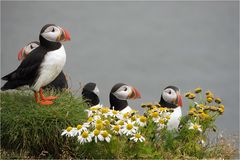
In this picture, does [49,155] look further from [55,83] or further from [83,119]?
[55,83]

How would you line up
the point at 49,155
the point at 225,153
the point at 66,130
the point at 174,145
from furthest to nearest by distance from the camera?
the point at 225,153, the point at 174,145, the point at 49,155, the point at 66,130

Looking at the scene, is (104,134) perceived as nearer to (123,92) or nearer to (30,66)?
(30,66)

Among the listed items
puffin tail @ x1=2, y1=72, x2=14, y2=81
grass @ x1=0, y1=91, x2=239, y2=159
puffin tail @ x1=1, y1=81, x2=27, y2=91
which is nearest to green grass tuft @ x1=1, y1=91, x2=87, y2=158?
grass @ x1=0, y1=91, x2=239, y2=159

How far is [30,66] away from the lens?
18.8 ft

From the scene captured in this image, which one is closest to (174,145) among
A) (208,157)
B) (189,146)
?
(189,146)

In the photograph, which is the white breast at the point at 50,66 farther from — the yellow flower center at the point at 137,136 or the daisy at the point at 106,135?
the yellow flower center at the point at 137,136

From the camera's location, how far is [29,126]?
18.4ft

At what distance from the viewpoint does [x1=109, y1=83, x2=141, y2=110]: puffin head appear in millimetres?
7117

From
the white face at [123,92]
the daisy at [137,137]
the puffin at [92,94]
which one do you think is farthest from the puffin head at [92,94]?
the daisy at [137,137]

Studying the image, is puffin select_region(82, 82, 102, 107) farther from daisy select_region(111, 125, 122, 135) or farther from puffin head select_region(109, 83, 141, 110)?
daisy select_region(111, 125, 122, 135)

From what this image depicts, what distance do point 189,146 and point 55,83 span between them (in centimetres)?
240

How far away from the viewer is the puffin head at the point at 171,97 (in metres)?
7.14

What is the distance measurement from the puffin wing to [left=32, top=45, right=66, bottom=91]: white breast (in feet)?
0.23

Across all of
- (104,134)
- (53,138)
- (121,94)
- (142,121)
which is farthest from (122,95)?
(104,134)
